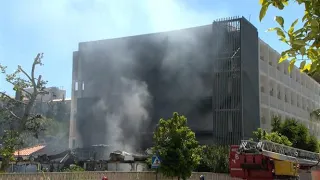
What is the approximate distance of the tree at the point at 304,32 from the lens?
3152 mm

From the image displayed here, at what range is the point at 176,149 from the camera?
21.5 meters

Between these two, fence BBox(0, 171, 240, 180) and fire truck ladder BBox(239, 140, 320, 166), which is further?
fire truck ladder BBox(239, 140, 320, 166)

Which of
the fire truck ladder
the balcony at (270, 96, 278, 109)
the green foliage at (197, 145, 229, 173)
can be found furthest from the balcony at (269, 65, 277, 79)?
the fire truck ladder

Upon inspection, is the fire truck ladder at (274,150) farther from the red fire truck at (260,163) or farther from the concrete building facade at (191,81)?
the concrete building facade at (191,81)

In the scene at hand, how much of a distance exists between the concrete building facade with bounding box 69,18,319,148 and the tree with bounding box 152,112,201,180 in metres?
13.5

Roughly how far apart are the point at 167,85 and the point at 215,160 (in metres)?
12.2

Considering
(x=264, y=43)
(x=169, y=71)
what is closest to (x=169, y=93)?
(x=169, y=71)

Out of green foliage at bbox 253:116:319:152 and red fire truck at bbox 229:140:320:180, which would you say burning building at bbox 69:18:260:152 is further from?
red fire truck at bbox 229:140:320:180

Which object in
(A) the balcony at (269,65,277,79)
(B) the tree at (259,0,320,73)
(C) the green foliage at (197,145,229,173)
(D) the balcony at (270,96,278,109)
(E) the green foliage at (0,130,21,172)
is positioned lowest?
(C) the green foliage at (197,145,229,173)

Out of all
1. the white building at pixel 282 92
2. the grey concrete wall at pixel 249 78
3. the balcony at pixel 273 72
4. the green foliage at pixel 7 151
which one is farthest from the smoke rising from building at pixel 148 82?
the green foliage at pixel 7 151

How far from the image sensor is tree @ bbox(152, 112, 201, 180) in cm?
2116

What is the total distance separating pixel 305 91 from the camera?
54.1m

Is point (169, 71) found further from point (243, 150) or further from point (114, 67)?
point (243, 150)

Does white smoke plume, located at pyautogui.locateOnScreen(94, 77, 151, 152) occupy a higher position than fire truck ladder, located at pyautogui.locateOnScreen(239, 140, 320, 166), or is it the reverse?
white smoke plume, located at pyautogui.locateOnScreen(94, 77, 151, 152)
